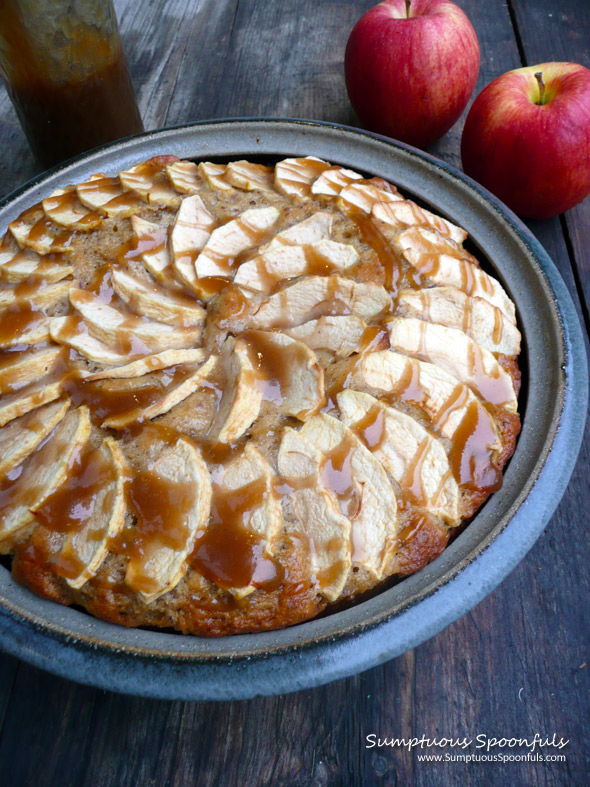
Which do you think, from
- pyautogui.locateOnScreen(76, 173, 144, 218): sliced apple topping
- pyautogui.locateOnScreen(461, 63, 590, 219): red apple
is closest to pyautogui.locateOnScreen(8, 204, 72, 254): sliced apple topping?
pyautogui.locateOnScreen(76, 173, 144, 218): sliced apple topping

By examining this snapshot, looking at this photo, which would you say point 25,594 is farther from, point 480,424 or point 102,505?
point 480,424

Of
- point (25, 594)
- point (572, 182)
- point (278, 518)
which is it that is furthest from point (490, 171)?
point (25, 594)

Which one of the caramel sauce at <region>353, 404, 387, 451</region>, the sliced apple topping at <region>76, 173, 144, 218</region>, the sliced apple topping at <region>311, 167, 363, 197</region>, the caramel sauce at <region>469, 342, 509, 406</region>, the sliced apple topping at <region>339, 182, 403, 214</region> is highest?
the sliced apple topping at <region>76, 173, 144, 218</region>

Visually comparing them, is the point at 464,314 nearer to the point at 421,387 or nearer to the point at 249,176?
the point at 421,387

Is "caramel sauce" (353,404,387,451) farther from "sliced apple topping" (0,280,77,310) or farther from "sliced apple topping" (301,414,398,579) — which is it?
"sliced apple topping" (0,280,77,310)

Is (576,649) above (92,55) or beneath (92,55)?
beneath

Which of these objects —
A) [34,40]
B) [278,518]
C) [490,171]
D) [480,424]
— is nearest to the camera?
[278,518]

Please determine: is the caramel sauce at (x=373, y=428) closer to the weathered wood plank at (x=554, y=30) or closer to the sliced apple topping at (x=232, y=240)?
the sliced apple topping at (x=232, y=240)
